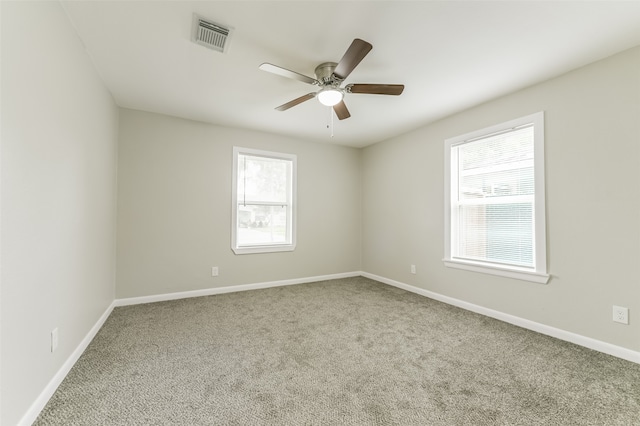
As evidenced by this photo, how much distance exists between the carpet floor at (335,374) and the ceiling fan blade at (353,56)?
2.19 m

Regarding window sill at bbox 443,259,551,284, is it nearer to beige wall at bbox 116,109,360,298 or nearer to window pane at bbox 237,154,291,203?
beige wall at bbox 116,109,360,298

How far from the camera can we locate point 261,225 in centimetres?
429

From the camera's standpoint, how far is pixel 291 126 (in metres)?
3.94

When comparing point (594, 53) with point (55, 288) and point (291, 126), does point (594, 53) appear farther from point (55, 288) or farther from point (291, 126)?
point (55, 288)

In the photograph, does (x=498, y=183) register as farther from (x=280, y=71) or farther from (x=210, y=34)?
(x=210, y=34)

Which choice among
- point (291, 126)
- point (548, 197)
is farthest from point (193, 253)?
point (548, 197)

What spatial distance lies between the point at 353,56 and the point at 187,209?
2.93 metres

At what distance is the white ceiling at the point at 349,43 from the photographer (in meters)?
1.77

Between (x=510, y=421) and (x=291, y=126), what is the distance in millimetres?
3730

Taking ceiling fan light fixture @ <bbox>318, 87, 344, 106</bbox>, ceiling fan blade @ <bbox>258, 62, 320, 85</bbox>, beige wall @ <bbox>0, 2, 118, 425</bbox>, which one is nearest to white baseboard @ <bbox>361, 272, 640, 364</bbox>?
ceiling fan light fixture @ <bbox>318, 87, 344, 106</bbox>

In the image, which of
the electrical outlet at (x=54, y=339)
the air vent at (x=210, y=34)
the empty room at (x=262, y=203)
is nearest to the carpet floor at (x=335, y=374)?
the empty room at (x=262, y=203)

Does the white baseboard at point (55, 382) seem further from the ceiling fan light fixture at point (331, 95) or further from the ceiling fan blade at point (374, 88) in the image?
the ceiling fan blade at point (374, 88)

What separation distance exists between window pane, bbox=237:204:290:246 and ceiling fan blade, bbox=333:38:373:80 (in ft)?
8.54

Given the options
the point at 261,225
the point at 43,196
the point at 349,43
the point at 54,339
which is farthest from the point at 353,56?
the point at 261,225
